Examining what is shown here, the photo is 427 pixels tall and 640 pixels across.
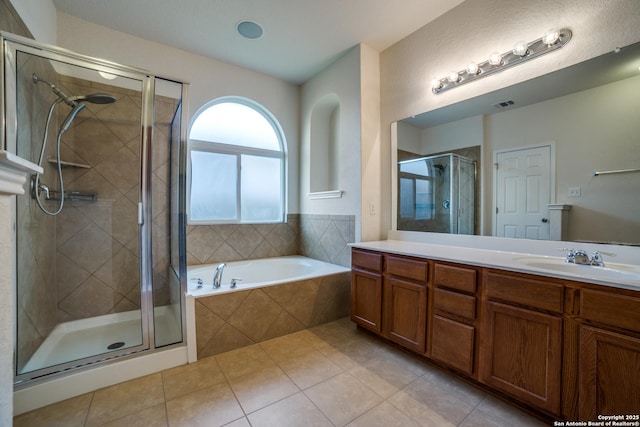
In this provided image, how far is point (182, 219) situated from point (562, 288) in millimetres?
2381

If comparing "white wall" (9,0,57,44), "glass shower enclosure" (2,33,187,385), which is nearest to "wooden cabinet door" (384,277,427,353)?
"glass shower enclosure" (2,33,187,385)

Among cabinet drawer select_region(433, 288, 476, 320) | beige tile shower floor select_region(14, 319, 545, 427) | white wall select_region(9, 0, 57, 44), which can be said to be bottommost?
beige tile shower floor select_region(14, 319, 545, 427)

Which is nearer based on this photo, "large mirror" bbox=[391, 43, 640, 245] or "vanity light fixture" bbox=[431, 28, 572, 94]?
"large mirror" bbox=[391, 43, 640, 245]

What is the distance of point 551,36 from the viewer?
1.63 meters

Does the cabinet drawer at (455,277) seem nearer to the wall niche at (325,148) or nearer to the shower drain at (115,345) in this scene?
the wall niche at (325,148)

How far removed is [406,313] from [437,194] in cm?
108

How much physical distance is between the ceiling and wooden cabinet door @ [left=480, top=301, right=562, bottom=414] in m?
2.34

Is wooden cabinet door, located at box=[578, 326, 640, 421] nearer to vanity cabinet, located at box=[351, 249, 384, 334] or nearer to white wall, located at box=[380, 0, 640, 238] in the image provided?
vanity cabinet, located at box=[351, 249, 384, 334]

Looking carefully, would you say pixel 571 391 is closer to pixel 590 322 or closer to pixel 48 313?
pixel 590 322

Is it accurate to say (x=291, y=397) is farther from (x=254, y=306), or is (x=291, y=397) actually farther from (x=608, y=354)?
(x=608, y=354)

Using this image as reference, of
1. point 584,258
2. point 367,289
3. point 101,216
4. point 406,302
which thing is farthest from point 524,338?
point 101,216

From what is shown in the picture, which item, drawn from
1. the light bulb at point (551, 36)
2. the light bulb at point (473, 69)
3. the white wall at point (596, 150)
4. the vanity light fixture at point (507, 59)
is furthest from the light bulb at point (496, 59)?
the white wall at point (596, 150)

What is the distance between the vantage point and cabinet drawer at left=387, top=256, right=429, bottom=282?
1825 mm

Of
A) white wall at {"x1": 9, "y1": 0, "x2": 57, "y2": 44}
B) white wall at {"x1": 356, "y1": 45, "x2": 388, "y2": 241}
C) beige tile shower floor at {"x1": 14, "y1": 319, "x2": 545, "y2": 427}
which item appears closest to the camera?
beige tile shower floor at {"x1": 14, "y1": 319, "x2": 545, "y2": 427}
